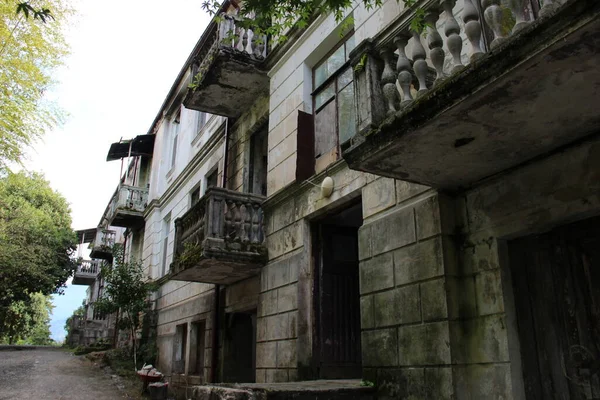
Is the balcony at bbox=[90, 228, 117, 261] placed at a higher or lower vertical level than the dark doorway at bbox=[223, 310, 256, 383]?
higher

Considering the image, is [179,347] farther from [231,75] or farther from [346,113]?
Result: [346,113]

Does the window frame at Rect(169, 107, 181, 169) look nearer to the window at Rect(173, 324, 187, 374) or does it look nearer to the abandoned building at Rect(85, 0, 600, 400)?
the window at Rect(173, 324, 187, 374)

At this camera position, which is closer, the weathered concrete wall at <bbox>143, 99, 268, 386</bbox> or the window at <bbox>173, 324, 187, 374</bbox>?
the weathered concrete wall at <bbox>143, 99, 268, 386</bbox>

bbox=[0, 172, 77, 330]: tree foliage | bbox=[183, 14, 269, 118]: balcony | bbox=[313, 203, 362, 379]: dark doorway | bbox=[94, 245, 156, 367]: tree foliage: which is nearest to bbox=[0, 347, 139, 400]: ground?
bbox=[94, 245, 156, 367]: tree foliage

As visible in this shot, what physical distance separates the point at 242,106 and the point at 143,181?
486 inches

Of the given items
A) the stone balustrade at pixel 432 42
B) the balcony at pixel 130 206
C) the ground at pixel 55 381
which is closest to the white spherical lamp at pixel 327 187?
the stone balustrade at pixel 432 42

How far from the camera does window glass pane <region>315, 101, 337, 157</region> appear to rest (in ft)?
25.1

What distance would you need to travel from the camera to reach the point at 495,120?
371 cm

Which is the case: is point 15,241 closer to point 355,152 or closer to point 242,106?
point 242,106

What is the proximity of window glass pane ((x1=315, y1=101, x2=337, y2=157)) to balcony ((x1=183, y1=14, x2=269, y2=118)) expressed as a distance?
253cm

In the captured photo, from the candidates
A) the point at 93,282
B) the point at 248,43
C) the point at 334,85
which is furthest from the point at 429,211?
the point at 93,282

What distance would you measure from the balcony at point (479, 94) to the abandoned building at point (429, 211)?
0.02 metres

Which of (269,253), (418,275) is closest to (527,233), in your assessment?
(418,275)

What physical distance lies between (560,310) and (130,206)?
1800cm
